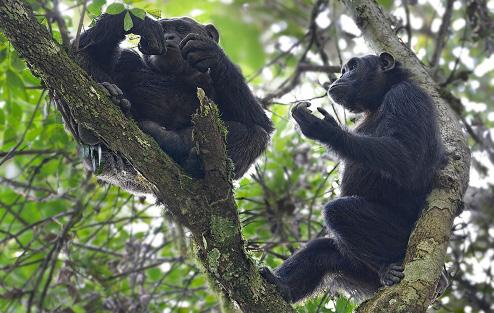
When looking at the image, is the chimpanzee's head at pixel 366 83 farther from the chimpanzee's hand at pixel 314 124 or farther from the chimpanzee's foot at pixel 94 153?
the chimpanzee's foot at pixel 94 153

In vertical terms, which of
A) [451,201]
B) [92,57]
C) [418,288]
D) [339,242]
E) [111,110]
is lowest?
[418,288]

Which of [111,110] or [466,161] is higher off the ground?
[111,110]

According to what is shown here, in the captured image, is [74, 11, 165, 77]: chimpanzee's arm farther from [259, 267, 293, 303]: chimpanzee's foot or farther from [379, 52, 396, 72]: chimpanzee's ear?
[379, 52, 396, 72]: chimpanzee's ear

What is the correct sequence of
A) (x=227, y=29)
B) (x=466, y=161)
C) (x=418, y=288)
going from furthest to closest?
(x=466, y=161)
(x=418, y=288)
(x=227, y=29)

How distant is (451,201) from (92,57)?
10.5 ft

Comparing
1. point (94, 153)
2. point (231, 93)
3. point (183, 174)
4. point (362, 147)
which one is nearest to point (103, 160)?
point (94, 153)

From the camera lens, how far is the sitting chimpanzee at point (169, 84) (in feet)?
17.8

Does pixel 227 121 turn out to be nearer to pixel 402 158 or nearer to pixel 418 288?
pixel 402 158

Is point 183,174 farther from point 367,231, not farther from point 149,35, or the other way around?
point 367,231

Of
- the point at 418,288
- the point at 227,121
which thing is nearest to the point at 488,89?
the point at 227,121

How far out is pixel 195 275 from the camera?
27.7ft

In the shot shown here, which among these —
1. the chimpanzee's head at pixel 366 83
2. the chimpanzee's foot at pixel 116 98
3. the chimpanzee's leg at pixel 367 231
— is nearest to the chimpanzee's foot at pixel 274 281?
the chimpanzee's leg at pixel 367 231

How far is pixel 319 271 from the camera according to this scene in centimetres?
625

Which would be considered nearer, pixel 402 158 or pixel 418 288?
pixel 418 288
